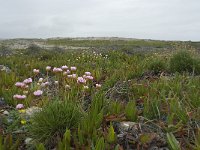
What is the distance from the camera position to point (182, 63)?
8984mm

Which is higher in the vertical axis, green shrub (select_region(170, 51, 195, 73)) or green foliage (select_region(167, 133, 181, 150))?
green shrub (select_region(170, 51, 195, 73))

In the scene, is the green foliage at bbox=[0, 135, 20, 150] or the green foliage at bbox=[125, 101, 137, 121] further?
the green foliage at bbox=[125, 101, 137, 121]

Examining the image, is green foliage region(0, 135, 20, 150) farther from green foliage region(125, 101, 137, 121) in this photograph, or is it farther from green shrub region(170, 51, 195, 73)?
green shrub region(170, 51, 195, 73)

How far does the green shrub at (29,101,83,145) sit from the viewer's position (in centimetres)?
400

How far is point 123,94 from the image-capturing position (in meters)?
6.35

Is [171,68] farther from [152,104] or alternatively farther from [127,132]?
[127,132]

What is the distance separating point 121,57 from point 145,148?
11601 millimetres

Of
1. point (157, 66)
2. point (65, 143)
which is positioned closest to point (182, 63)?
point (157, 66)

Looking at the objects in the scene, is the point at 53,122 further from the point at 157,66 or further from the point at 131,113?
the point at 157,66

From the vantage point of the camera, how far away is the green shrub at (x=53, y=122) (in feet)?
13.1

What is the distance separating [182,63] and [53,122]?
18.6 feet

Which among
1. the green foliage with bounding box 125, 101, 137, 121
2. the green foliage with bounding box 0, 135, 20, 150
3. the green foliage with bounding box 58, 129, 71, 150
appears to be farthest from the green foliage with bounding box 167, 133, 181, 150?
the green foliage with bounding box 0, 135, 20, 150

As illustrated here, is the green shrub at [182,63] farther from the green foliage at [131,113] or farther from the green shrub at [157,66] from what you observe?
the green foliage at [131,113]

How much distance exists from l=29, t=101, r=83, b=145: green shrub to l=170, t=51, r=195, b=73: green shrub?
5.38 meters
